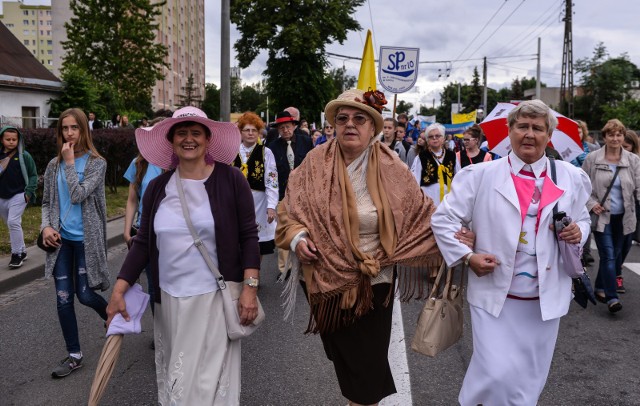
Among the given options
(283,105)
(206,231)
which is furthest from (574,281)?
(283,105)

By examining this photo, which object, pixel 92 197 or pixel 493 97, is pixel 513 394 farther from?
pixel 493 97

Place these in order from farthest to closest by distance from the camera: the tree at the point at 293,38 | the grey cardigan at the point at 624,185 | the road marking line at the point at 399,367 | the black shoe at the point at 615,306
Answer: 1. the tree at the point at 293,38
2. the grey cardigan at the point at 624,185
3. the black shoe at the point at 615,306
4. the road marking line at the point at 399,367

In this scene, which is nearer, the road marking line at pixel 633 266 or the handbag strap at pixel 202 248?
the handbag strap at pixel 202 248

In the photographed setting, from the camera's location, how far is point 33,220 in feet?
35.7

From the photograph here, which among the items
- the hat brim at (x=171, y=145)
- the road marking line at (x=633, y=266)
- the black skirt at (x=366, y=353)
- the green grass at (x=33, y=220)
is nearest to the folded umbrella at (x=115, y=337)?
the hat brim at (x=171, y=145)

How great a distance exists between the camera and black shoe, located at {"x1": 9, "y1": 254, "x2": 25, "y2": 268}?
778cm

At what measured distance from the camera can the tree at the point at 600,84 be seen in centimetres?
5091

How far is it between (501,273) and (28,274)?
21.0 ft

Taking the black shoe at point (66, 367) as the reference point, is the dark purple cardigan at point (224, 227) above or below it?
above

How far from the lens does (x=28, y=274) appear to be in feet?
25.3

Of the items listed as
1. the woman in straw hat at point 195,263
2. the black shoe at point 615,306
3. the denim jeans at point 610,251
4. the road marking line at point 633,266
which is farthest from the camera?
the road marking line at point 633,266

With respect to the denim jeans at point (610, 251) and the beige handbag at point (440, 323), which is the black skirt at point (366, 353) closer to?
the beige handbag at point (440, 323)

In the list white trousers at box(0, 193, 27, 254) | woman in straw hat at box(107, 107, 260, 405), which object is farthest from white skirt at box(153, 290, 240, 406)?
white trousers at box(0, 193, 27, 254)

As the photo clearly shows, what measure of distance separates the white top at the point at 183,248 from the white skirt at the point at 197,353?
54 mm
